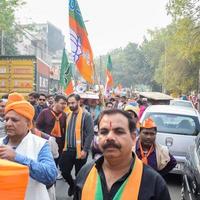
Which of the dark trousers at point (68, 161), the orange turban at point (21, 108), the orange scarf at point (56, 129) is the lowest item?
the dark trousers at point (68, 161)

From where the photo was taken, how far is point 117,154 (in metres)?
2.55

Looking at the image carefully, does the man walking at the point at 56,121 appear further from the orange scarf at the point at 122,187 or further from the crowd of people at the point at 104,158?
the orange scarf at the point at 122,187

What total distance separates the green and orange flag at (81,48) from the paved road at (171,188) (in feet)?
7.50

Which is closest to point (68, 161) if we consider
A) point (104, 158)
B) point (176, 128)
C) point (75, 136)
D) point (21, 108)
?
point (75, 136)

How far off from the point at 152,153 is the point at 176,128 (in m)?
4.64

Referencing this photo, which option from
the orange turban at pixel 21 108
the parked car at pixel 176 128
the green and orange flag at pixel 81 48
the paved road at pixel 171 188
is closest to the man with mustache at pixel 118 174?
the orange turban at pixel 21 108

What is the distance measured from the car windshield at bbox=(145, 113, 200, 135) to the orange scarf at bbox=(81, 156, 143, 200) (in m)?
6.65

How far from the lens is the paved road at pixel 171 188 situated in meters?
7.77

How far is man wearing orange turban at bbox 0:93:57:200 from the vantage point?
10.3 ft

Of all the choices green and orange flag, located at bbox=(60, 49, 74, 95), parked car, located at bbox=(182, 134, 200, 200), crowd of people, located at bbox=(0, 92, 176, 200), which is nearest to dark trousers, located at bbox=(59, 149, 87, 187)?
parked car, located at bbox=(182, 134, 200, 200)

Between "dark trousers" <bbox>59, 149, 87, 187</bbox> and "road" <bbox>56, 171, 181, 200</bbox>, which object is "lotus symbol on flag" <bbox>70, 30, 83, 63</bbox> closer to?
"road" <bbox>56, 171, 181, 200</bbox>

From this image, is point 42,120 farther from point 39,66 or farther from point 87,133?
point 39,66

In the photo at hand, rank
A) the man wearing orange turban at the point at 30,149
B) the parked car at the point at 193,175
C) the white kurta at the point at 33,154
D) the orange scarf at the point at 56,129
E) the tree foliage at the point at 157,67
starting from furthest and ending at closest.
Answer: the tree foliage at the point at 157,67 → the orange scarf at the point at 56,129 → the parked car at the point at 193,175 → the white kurta at the point at 33,154 → the man wearing orange turban at the point at 30,149

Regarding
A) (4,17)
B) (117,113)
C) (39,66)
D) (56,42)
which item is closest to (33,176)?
(117,113)
